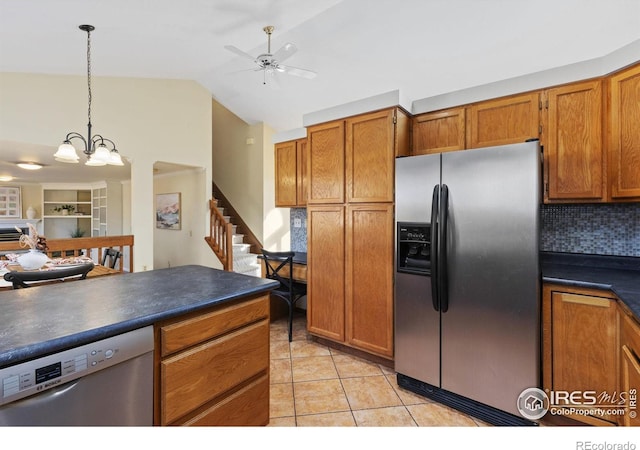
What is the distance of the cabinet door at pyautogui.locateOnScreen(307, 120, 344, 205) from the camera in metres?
2.88

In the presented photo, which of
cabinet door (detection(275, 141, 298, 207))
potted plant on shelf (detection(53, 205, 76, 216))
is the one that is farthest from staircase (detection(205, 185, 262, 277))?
potted plant on shelf (detection(53, 205, 76, 216))

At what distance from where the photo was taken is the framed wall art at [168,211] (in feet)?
19.4

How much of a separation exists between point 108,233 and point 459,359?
26.6ft

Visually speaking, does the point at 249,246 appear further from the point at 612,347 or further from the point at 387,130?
the point at 612,347

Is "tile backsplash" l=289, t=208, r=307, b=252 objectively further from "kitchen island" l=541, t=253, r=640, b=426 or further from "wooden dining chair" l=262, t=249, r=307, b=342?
"kitchen island" l=541, t=253, r=640, b=426

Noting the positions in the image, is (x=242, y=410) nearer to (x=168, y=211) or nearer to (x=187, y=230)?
(x=187, y=230)

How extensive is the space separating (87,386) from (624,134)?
10.3 feet

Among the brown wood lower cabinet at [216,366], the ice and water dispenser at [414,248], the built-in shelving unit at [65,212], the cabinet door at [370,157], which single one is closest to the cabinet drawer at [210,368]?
the brown wood lower cabinet at [216,366]

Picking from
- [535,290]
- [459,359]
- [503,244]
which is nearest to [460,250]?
[503,244]

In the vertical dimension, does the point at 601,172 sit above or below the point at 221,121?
below

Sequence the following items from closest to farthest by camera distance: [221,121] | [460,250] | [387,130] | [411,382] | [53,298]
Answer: [53,298] < [460,250] < [411,382] < [387,130] < [221,121]

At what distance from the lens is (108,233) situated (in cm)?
748

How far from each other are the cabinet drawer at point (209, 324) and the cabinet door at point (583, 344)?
1786 mm

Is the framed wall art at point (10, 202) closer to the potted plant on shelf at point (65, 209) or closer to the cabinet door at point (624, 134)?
the potted plant on shelf at point (65, 209)
